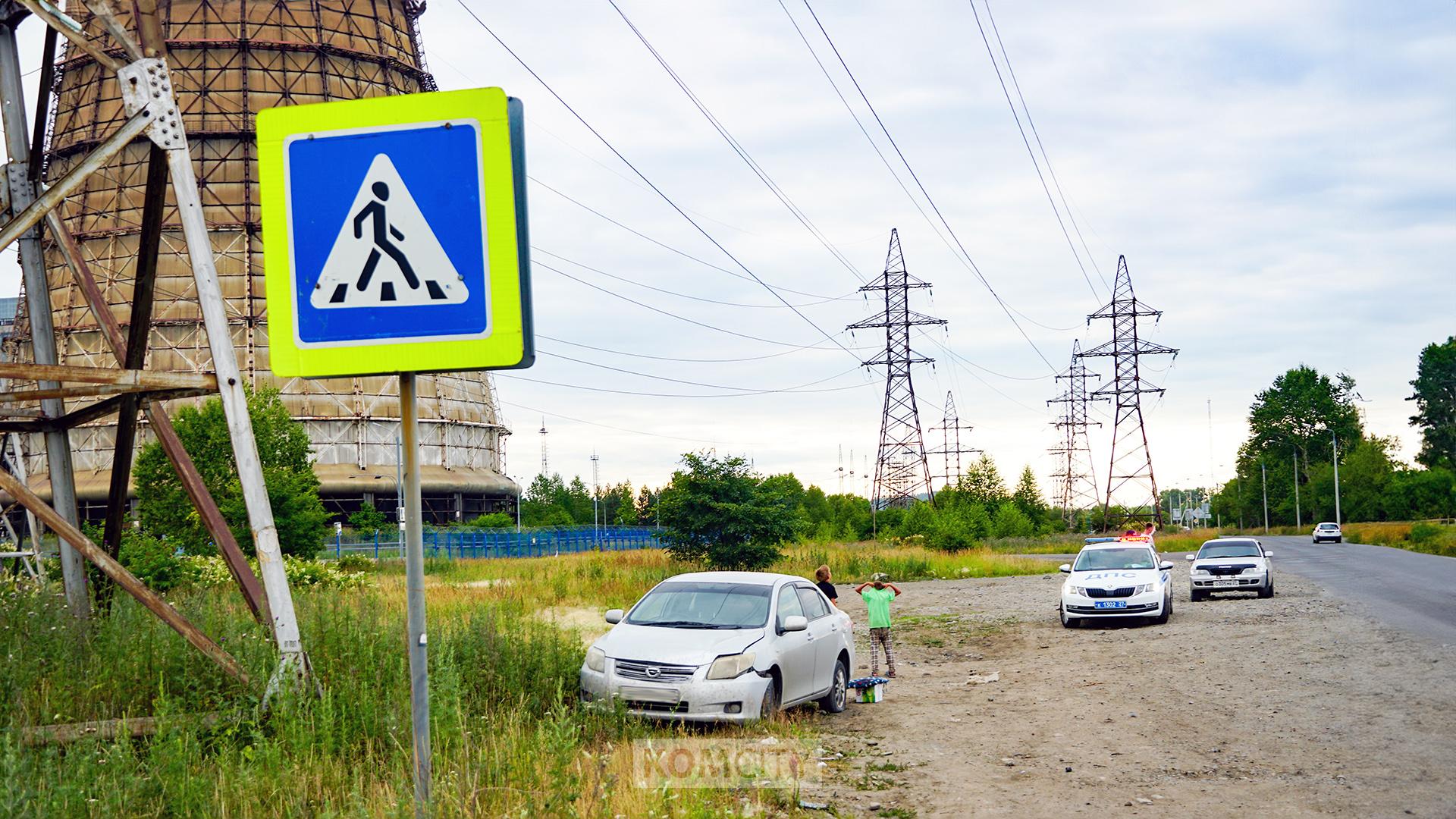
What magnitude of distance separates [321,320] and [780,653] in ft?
27.9

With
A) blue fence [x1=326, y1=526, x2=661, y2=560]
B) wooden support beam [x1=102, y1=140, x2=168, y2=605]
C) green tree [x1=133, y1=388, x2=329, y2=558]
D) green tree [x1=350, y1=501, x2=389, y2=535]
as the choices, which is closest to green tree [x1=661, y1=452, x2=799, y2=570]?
green tree [x1=133, y1=388, x2=329, y2=558]

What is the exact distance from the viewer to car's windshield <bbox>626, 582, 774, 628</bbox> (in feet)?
40.7

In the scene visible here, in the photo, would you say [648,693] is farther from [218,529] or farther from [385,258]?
[385,258]

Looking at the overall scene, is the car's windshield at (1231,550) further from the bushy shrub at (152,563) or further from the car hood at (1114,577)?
the bushy shrub at (152,563)

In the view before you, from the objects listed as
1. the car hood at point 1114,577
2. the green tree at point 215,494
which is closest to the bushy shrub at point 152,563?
the green tree at point 215,494

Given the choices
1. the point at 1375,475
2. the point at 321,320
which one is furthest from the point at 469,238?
the point at 1375,475

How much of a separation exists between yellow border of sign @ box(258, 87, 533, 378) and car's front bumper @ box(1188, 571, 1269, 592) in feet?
90.2

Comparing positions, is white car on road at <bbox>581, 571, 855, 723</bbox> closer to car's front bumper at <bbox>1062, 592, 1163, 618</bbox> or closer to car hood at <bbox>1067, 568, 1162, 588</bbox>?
car's front bumper at <bbox>1062, 592, 1163, 618</bbox>

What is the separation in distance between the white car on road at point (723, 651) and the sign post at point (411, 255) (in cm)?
692

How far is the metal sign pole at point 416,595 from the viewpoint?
3.85m

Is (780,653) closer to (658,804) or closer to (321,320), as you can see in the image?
(658,804)

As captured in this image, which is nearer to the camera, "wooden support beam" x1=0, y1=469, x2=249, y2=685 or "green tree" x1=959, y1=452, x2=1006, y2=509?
"wooden support beam" x1=0, y1=469, x2=249, y2=685

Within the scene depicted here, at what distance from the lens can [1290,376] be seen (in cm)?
13688

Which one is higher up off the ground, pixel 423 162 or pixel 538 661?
pixel 423 162
